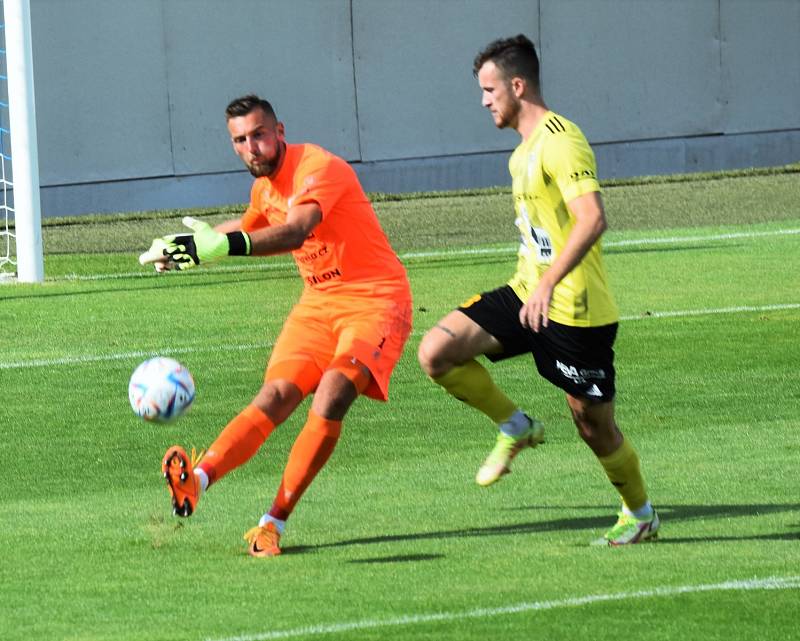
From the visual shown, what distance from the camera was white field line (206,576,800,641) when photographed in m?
6.09

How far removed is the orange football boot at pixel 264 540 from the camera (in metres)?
7.39

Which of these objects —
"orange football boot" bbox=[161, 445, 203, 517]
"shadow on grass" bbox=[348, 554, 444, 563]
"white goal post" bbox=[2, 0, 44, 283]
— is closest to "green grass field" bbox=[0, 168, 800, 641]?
"shadow on grass" bbox=[348, 554, 444, 563]

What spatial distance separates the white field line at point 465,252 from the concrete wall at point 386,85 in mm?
7604

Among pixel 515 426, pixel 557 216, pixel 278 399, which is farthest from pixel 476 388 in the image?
pixel 557 216

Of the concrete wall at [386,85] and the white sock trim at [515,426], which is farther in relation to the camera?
the concrete wall at [386,85]

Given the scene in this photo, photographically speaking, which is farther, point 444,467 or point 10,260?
point 10,260

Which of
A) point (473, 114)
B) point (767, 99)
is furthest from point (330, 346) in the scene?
point (767, 99)

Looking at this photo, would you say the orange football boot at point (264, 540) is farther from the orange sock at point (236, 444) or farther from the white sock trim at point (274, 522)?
the orange sock at point (236, 444)

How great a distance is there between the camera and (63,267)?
19359mm

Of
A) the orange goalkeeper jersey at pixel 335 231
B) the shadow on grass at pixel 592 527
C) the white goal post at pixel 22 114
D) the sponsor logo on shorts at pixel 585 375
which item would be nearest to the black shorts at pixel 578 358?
the sponsor logo on shorts at pixel 585 375

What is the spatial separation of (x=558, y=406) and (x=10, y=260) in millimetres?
9272

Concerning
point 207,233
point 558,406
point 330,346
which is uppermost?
point 207,233

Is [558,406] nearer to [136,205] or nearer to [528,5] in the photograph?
[136,205]

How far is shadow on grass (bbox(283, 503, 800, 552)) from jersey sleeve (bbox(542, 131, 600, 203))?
147 centimetres
